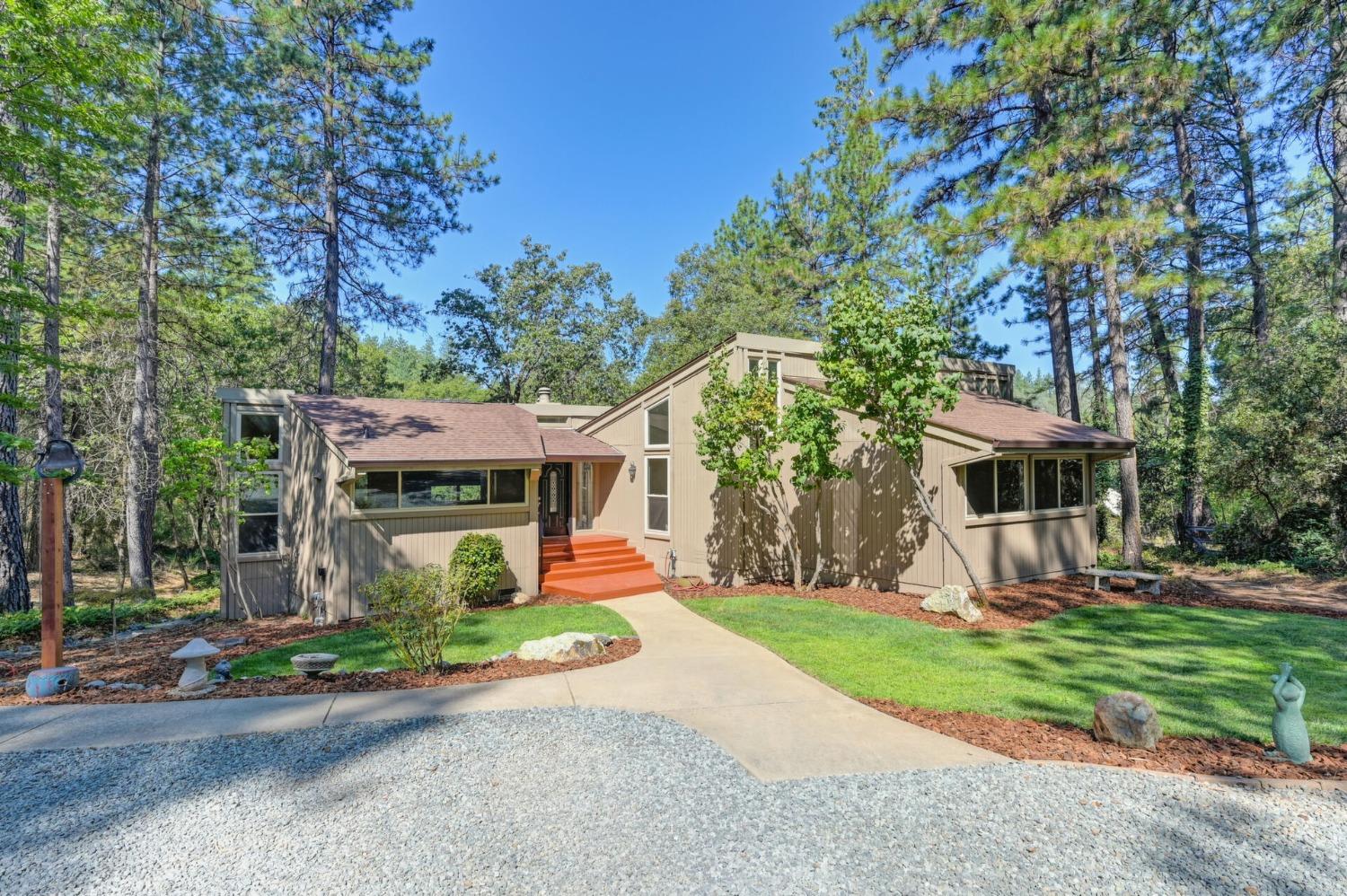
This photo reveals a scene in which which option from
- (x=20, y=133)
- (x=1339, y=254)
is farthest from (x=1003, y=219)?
(x=20, y=133)

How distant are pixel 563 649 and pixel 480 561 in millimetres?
4110

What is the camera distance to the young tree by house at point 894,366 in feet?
28.4

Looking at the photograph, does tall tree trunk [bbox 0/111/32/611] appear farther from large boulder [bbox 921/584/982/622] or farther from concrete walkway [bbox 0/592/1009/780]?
large boulder [bbox 921/584/982/622]

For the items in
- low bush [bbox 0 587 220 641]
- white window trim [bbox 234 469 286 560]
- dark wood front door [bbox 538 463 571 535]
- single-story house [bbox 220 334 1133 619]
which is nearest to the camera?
low bush [bbox 0 587 220 641]

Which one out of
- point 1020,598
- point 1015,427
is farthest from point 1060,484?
point 1020,598

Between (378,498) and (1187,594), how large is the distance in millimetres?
14161

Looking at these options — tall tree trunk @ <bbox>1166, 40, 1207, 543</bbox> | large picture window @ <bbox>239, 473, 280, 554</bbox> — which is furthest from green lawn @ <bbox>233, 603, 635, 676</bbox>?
tall tree trunk @ <bbox>1166, 40, 1207, 543</bbox>

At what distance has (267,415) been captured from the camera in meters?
11.3

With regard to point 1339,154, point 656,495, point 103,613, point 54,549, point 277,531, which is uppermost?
point 1339,154

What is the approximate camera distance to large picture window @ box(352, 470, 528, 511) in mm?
9930

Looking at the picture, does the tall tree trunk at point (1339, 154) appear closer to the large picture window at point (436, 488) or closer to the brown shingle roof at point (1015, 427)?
the brown shingle roof at point (1015, 427)

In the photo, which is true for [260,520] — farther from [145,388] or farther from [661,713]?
[661,713]

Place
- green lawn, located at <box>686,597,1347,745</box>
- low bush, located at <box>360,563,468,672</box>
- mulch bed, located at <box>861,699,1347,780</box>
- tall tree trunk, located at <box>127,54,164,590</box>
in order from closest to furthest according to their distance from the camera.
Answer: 1. mulch bed, located at <box>861,699,1347,780</box>
2. green lawn, located at <box>686,597,1347,745</box>
3. low bush, located at <box>360,563,468,672</box>
4. tall tree trunk, located at <box>127,54,164,590</box>

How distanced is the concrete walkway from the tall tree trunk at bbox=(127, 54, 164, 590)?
963 cm
